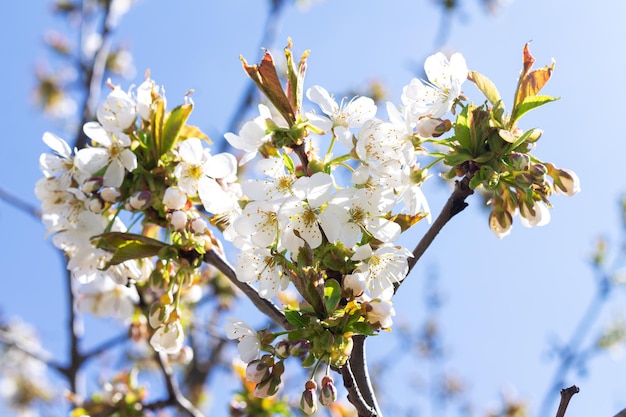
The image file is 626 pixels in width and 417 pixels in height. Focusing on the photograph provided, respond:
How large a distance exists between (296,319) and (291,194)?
0.98ft

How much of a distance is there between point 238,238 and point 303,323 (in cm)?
29

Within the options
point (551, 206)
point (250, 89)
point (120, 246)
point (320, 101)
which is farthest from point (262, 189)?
point (250, 89)

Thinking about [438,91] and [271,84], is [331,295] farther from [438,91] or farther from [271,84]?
[438,91]

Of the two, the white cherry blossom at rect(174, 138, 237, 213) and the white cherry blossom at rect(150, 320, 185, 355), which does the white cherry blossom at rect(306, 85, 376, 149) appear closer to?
the white cherry blossom at rect(174, 138, 237, 213)

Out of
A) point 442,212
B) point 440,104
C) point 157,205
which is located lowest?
point 157,205

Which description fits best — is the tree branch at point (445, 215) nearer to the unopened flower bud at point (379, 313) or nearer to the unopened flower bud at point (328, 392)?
the unopened flower bud at point (379, 313)

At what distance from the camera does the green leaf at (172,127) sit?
1644mm

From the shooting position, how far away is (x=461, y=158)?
1.43m

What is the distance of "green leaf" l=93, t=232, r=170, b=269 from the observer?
1.58 metres

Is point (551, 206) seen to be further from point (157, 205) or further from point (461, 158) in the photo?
point (157, 205)

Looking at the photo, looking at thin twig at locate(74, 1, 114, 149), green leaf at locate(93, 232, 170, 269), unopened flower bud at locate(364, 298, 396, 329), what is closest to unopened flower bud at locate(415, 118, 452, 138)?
unopened flower bud at locate(364, 298, 396, 329)

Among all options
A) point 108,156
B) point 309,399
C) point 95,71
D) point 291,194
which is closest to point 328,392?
point 309,399

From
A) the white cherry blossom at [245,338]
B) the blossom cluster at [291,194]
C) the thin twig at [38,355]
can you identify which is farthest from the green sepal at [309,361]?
the thin twig at [38,355]

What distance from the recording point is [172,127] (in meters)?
1.64
